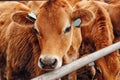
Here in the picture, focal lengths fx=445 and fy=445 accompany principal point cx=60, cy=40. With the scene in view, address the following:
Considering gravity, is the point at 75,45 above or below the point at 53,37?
below

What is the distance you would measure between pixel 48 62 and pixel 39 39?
54 centimetres

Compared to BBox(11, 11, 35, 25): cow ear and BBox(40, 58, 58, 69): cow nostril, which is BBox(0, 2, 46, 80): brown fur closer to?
BBox(11, 11, 35, 25): cow ear

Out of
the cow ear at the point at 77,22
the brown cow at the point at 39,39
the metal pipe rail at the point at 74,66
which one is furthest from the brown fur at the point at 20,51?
the metal pipe rail at the point at 74,66

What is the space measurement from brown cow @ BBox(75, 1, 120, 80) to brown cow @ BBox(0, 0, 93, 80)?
34 centimetres

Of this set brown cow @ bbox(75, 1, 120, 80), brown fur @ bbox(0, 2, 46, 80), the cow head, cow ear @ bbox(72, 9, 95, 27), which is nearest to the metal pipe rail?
the cow head

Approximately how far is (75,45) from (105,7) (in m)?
1.27

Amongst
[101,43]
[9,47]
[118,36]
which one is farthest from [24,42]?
[118,36]

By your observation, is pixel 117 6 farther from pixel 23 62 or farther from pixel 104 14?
pixel 23 62

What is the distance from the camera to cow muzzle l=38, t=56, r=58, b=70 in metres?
4.79

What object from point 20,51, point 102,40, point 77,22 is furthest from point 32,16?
point 102,40

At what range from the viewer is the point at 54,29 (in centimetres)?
514

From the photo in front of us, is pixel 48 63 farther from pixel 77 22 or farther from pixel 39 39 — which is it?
pixel 77 22

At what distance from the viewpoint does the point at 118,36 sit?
6.78 metres

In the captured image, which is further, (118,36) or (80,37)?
(118,36)
